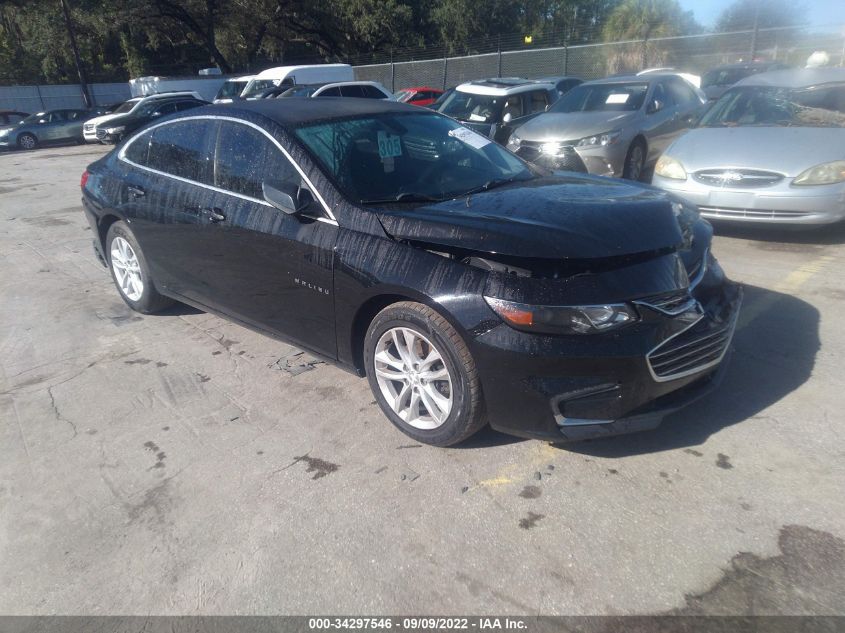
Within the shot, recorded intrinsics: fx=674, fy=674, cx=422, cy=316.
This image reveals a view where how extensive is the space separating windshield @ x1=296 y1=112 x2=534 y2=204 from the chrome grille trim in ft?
4.73

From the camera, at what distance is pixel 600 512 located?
Result: 2852mm

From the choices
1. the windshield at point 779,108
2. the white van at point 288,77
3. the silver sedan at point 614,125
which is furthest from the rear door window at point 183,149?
the white van at point 288,77

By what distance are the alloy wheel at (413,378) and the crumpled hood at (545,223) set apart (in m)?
0.51

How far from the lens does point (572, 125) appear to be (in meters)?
8.86

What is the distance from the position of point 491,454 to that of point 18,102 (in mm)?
41772

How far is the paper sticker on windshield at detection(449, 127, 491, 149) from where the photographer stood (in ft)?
14.7

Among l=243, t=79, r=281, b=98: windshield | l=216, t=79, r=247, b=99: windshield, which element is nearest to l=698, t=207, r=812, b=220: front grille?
l=243, t=79, r=281, b=98: windshield

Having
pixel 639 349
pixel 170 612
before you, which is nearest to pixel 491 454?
pixel 639 349

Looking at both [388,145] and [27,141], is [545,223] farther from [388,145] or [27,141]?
[27,141]

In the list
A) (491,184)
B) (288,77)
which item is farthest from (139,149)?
(288,77)

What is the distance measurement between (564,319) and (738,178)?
4.30 m

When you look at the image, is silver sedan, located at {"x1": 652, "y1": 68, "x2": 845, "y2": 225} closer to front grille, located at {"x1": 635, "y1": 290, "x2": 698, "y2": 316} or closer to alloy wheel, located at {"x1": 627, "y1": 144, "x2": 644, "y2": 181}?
→ alloy wheel, located at {"x1": 627, "y1": 144, "x2": 644, "y2": 181}

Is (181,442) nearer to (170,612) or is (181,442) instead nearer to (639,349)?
(170,612)

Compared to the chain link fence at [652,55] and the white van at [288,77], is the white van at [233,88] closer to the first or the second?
the white van at [288,77]
